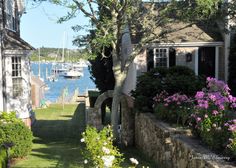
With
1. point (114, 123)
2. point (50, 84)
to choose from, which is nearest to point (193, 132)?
point (114, 123)

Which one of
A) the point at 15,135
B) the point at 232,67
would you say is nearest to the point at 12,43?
the point at 15,135

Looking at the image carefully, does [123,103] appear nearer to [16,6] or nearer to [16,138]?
[16,138]

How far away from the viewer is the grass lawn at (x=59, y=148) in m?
14.8

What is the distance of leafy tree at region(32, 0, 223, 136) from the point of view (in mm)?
17047

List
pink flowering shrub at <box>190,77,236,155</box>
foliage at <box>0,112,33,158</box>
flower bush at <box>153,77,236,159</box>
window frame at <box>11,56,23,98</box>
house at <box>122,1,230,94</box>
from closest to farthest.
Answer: flower bush at <box>153,77,236,159</box> < pink flowering shrub at <box>190,77,236,155</box> < foliage at <box>0,112,33,158</box> < window frame at <box>11,56,23,98</box> < house at <box>122,1,230,94</box>

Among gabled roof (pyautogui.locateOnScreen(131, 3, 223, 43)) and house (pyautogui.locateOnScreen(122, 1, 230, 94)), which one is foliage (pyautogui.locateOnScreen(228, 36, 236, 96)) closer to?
house (pyautogui.locateOnScreen(122, 1, 230, 94))

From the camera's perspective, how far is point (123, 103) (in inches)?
835

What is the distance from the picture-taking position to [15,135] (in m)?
15.4

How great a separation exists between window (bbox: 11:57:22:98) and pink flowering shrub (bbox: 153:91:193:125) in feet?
33.1

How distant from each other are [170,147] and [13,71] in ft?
42.3

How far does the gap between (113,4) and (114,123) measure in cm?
637

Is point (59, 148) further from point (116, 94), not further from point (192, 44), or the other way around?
point (192, 44)

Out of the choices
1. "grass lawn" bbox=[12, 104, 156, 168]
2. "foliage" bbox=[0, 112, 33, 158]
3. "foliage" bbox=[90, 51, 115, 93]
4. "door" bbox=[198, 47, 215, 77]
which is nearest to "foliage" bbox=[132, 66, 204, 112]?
"grass lawn" bbox=[12, 104, 156, 168]

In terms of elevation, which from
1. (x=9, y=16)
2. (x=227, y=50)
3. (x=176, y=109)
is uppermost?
(x=9, y=16)
